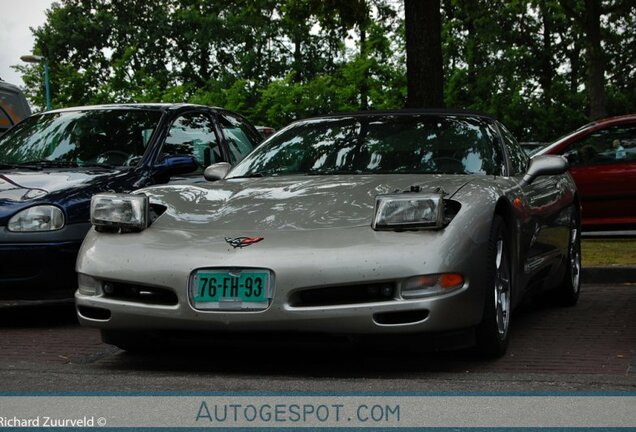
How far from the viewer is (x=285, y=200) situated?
5.78 metres

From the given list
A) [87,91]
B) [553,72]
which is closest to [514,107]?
[553,72]

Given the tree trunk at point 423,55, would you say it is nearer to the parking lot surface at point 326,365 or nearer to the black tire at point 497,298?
the parking lot surface at point 326,365

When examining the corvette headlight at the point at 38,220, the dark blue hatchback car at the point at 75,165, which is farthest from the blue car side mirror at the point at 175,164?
the corvette headlight at the point at 38,220

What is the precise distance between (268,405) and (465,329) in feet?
4.44

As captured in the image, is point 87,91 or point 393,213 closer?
point 393,213

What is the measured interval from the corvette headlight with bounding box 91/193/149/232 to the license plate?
60 cm

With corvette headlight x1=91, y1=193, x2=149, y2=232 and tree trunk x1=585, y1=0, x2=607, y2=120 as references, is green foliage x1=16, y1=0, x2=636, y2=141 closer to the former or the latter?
tree trunk x1=585, y1=0, x2=607, y2=120

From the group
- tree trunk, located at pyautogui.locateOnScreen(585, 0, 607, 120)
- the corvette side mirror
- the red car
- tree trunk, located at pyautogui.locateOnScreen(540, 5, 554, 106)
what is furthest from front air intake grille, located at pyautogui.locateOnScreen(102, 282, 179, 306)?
tree trunk, located at pyautogui.locateOnScreen(540, 5, 554, 106)

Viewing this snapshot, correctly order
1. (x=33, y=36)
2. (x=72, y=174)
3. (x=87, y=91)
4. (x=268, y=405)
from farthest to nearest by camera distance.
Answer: (x=33, y=36), (x=87, y=91), (x=72, y=174), (x=268, y=405)

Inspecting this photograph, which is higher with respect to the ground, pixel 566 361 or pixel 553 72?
pixel 566 361

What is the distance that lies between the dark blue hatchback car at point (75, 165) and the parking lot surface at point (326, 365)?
17.3 inches

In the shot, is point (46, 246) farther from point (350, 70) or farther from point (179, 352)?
point (350, 70)

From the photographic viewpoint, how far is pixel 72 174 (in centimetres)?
779

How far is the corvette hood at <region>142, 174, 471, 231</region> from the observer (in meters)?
5.48
